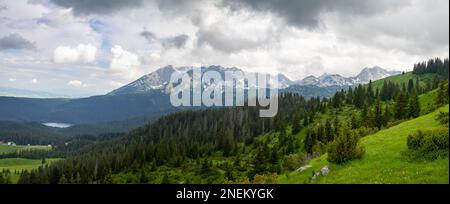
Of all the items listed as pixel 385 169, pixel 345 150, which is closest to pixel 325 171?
pixel 345 150

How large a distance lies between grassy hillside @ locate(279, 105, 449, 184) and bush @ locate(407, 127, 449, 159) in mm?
1032

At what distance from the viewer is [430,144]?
28859 millimetres

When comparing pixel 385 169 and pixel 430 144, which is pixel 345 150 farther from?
pixel 430 144

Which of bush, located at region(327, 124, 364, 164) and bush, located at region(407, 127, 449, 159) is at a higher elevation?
bush, located at region(407, 127, 449, 159)

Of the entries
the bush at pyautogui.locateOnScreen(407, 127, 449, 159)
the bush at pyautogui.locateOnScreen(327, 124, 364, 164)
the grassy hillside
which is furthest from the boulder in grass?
the bush at pyautogui.locateOnScreen(407, 127, 449, 159)

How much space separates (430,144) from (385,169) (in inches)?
164

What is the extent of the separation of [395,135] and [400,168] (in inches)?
588

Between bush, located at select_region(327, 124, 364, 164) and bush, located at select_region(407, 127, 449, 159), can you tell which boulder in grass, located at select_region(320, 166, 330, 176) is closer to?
bush, located at select_region(327, 124, 364, 164)

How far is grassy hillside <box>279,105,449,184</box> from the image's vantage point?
2460cm

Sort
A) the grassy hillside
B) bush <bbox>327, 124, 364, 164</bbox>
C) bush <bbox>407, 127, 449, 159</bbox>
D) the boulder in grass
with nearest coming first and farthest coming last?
1. the grassy hillside
2. bush <bbox>407, 127, 449, 159</bbox>
3. the boulder in grass
4. bush <bbox>327, 124, 364, 164</bbox>

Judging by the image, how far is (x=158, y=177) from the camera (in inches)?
6166
